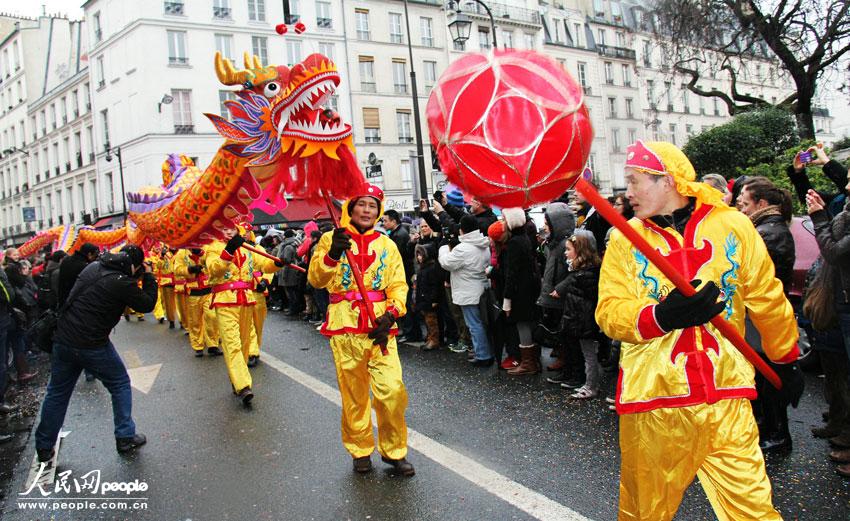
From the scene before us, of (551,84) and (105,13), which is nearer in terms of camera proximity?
(551,84)

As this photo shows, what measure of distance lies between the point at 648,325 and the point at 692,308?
18 cm

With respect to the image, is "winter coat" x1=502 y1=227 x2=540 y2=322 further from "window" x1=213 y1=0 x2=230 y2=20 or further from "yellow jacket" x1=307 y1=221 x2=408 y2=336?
"window" x1=213 y1=0 x2=230 y2=20

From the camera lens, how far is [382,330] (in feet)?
13.5

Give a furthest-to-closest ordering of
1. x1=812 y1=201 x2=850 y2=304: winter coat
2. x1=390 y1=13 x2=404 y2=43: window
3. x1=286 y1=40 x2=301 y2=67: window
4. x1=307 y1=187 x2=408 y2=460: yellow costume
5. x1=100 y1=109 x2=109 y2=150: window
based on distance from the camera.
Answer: x1=390 y1=13 x2=404 y2=43: window → x1=100 y1=109 x2=109 y2=150: window → x1=286 y1=40 x2=301 y2=67: window → x1=307 y1=187 x2=408 y2=460: yellow costume → x1=812 y1=201 x2=850 y2=304: winter coat

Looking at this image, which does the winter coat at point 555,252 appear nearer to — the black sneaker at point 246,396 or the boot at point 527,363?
the boot at point 527,363

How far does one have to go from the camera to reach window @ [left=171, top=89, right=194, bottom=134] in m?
30.4

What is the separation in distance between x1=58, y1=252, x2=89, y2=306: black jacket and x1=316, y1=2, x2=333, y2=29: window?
2976cm

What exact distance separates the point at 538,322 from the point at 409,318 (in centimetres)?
277

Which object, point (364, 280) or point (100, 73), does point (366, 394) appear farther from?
point (100, 73)

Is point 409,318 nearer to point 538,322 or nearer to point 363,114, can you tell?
point 538,322

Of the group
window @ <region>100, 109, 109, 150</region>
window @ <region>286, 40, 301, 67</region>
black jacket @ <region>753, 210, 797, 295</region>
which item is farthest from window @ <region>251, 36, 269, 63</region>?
black jacket @ <region>753, 210, 797, 295</region>

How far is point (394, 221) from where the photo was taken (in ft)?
28.2

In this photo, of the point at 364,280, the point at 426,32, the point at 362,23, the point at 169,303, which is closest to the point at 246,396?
the point at 364,280

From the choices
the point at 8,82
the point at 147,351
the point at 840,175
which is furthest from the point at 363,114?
the point at 8,82
